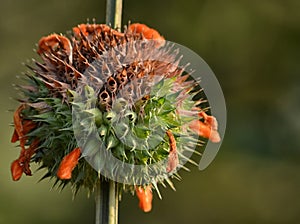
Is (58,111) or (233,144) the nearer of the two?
(58,111)

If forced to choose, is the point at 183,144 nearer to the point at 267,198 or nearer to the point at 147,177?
the point at 147,177

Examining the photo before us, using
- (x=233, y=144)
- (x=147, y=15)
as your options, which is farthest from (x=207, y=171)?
(x=147, y=15)

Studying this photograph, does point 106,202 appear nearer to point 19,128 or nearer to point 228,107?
point 19,128

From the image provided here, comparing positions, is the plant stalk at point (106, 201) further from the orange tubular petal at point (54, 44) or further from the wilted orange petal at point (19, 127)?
the orange tubular petal at point (54, 44)

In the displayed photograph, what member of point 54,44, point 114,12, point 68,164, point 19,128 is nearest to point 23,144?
point 19,128

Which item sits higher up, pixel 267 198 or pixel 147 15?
pixel 147 15

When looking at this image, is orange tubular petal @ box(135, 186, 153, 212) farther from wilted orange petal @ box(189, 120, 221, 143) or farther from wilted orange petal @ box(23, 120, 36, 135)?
wilted orange petal @ box(23, 120, 36, 135)

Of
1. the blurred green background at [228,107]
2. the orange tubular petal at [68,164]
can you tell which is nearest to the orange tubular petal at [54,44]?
the orange tubular petal at [68,164]

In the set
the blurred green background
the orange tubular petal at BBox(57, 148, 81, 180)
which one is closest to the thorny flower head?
the orange tubular petal at BBox(57, 148, 81, 180)
